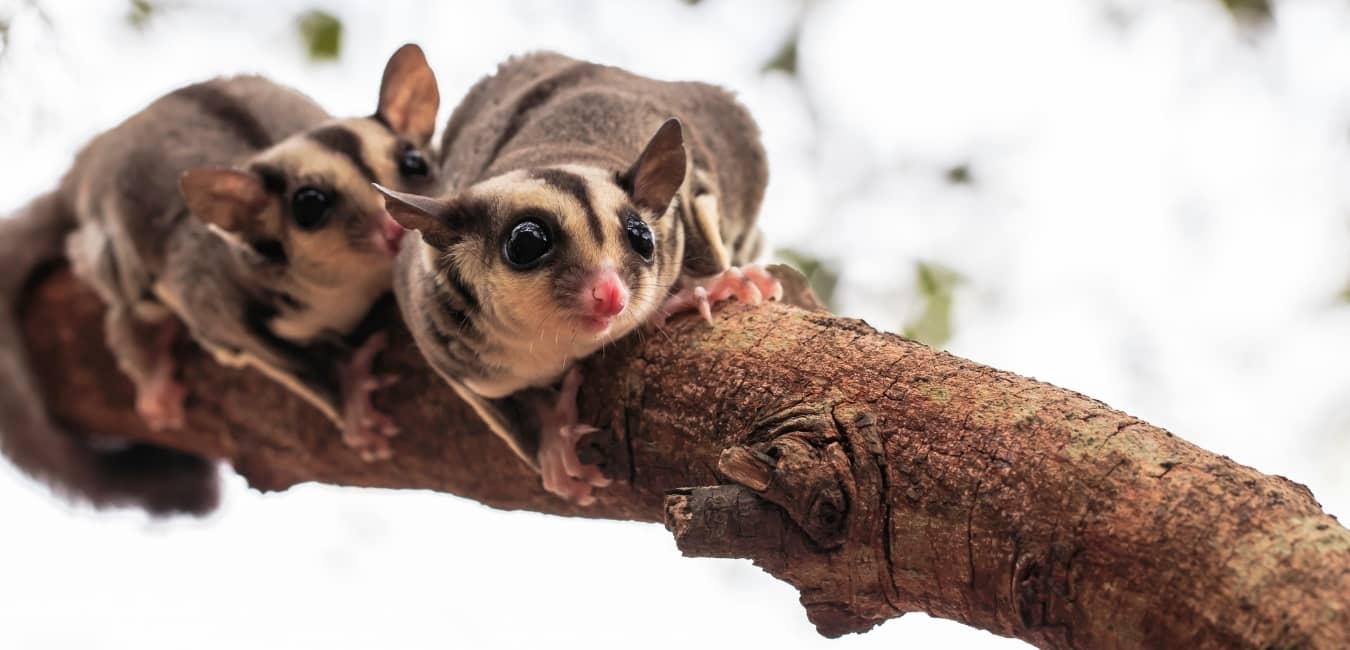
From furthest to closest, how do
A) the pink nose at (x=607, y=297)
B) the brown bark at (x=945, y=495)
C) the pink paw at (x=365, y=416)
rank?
the pink paw at (x=365, y=416) → the pink nose at (x=607, y=297) → the brown bark at (x=945, y=495)

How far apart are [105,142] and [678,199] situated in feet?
7.66

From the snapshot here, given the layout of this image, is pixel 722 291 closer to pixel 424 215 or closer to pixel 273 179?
pixel 424 215

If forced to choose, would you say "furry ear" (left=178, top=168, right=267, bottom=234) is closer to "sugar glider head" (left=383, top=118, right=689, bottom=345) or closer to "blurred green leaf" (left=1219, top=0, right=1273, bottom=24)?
"sugar glider head" (left=383, top=118, right=689, bottom=345)

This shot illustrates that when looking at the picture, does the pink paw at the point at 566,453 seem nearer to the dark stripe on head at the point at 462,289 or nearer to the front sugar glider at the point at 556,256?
the front sugar glider at the point at 556,256

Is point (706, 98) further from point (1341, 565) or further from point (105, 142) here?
point (1341, 565)

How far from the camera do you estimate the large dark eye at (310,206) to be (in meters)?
3.51

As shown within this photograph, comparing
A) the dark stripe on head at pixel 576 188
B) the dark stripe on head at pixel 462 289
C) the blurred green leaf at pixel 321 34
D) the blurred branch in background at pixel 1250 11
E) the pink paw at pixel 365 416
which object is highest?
the blurred branch in background at pixel 1250 11

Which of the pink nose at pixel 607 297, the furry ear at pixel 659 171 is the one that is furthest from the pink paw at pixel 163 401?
the pink nose at pixel 607 297

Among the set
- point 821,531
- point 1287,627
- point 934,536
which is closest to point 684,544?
point 821,531

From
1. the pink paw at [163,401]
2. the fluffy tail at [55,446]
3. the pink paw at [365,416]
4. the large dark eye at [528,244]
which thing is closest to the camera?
the large dark eye at [528,244]

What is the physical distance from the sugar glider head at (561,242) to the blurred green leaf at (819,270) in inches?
58.3

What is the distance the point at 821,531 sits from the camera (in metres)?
2.12

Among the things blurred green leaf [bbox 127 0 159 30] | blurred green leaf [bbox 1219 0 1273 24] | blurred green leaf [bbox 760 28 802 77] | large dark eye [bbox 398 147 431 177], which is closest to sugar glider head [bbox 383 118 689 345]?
large dark eye [bbox 398 147 431 177]

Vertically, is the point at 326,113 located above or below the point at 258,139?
above
